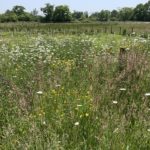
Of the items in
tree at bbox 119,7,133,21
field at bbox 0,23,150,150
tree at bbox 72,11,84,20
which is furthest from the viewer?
tree at bbox 72,11,84,20

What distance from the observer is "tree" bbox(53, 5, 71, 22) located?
457ft

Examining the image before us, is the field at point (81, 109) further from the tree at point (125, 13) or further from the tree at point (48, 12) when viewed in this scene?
the tree at point (125, 13)

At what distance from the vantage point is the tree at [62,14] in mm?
139250

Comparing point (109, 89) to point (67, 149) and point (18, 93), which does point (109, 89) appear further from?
point (67, 149)

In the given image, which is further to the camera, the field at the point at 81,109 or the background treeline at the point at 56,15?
the background treeline at the point at 56,15

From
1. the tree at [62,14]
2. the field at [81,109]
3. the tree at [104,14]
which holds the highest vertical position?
the field at [81,109]

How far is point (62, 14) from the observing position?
468ft

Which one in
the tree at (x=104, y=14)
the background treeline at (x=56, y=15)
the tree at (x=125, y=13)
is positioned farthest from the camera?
the tree at (x=104, y=14)

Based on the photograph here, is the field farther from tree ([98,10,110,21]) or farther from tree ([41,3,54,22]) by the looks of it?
tree ([98,10,110,21])

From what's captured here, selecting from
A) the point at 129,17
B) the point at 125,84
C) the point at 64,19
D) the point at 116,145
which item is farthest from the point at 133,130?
the point at 129,17

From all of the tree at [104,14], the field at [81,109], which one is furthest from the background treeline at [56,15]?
the field at [81,109]

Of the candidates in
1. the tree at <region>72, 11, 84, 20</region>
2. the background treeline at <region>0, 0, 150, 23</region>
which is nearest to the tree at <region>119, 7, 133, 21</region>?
the background treeline at <region>0, 0, 150, 23</region>

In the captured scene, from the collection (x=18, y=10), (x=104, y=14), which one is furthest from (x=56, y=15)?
(x=104, y=14)

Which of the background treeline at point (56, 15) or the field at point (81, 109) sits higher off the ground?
the field at point (81, 109)
